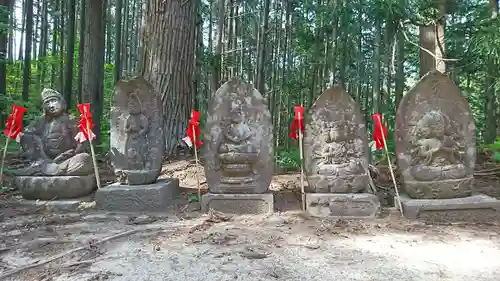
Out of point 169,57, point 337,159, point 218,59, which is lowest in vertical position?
point 337,159

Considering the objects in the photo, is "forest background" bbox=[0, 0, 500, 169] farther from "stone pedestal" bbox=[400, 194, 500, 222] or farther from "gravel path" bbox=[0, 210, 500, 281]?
"gravel path" bbox=[0, 210, 500, 281]

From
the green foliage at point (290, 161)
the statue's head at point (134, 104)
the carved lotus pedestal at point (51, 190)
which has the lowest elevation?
the carved lotus pedestal at point (51, 190)

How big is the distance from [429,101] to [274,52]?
13008mm

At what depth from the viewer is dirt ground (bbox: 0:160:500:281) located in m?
3.05

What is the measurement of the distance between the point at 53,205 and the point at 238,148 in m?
2.40

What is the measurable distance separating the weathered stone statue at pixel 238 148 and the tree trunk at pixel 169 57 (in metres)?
1.99

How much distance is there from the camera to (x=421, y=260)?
3.38 meters

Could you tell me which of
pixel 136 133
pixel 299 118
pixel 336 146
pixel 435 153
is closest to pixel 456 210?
pixel 435 153

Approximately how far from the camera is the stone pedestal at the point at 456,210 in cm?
467

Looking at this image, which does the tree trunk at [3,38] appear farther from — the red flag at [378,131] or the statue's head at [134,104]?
the red flag at [378,131]

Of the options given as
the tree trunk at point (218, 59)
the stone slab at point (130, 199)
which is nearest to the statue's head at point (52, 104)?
the stone slab at point (130, 199)

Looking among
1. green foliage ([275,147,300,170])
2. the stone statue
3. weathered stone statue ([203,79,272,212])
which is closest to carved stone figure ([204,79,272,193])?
weathered stone statue ([203,79,272,212])

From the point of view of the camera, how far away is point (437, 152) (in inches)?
193

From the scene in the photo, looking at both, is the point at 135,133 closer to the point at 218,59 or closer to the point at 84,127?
the point at 84,127
